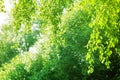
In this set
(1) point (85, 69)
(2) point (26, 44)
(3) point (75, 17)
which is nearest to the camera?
(1) point (85, 69)

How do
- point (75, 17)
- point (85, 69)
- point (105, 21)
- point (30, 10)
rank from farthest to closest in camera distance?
1. point (75, 17)
2. point (85, 69)
3. point (30, 10)
4. point (105, 21)

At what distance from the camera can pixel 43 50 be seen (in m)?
38.8

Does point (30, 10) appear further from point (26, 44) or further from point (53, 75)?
point (26, 44)

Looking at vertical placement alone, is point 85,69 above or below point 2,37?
below

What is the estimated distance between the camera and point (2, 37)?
55.8m

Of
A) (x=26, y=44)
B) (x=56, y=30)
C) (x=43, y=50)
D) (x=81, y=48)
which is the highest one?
(x=26, y=44)

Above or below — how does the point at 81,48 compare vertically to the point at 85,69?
above

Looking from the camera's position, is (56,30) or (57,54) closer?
(56,30)

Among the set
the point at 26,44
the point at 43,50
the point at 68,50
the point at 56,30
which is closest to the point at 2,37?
the point at 26,44

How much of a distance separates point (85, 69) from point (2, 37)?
2435cm

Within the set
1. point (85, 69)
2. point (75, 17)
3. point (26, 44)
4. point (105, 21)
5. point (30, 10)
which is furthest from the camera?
point (26, 44)

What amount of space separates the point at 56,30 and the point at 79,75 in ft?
90.6

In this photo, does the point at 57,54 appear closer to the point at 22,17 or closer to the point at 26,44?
the point at 26,44

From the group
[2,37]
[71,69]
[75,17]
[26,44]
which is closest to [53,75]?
[71,69]
